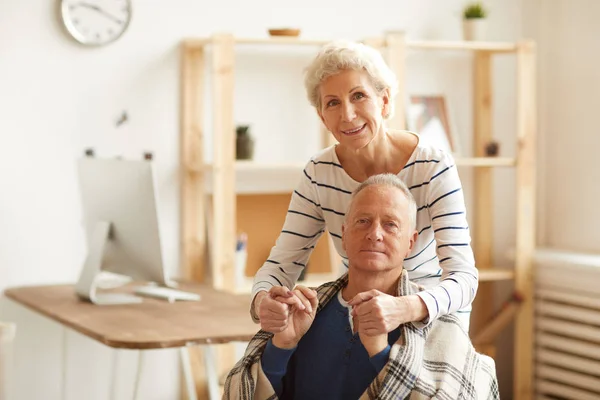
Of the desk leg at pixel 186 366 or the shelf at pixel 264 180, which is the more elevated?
the shelf at pixel 264 180

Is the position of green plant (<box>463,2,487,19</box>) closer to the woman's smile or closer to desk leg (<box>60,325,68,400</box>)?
desk leg (<box>60,325,68,400</box>)

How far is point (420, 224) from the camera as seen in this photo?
6.73 feet

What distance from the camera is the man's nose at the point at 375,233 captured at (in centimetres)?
184

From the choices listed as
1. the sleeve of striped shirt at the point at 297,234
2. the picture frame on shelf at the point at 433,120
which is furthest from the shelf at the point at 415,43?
the sleeve of striped shirt at the point at 297,234

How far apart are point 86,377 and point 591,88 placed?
245 centimetres

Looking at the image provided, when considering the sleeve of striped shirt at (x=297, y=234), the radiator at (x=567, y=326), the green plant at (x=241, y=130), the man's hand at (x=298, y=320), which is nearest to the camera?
the man's hand at (x=298, y=320)

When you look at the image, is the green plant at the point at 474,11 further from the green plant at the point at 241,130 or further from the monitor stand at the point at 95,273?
the monitor stand at the point at 95,273

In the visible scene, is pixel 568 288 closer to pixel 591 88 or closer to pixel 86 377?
pixel 591 88

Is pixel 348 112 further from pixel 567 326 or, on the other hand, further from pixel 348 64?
pixel 567 326

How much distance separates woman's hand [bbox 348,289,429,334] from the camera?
1702 mm

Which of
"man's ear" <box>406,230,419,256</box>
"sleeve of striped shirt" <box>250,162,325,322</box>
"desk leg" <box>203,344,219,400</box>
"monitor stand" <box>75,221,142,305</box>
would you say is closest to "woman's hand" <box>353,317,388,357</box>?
"man's ear" <box>406,230,419,256</box>

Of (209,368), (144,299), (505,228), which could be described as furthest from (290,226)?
(505,228)

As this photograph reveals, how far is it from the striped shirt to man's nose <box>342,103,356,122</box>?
7.3 inches

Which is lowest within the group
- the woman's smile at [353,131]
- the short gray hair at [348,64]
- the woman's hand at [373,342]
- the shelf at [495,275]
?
the shelf at [495,275]
